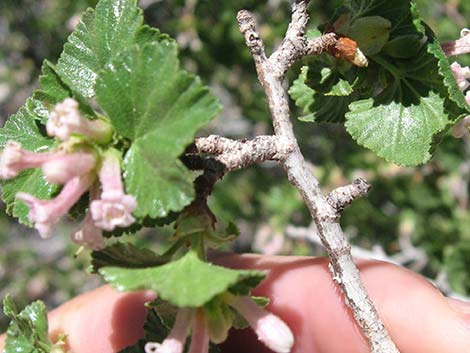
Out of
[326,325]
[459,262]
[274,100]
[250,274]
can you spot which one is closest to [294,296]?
[326,325]

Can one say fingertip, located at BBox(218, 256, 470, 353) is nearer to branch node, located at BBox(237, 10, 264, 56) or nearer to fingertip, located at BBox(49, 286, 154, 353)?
fingertip, located at BBox(49, 286, 154, 353)

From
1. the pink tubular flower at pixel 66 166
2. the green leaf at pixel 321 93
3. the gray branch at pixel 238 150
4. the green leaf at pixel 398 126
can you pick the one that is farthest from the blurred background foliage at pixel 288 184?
the pink tubular flower at pixel 66 166

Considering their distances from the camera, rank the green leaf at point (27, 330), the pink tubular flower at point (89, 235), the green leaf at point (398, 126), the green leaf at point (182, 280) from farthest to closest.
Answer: the green leaf at point (27, 330)
the green leaf at point (398, 126)
the pink tubular flower at point (89, 235)
the green leaf at point (182, 280)

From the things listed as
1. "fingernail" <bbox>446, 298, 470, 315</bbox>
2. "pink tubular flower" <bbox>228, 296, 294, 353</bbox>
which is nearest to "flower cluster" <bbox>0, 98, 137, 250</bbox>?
"pink tubular flower" <bbox>228, 296, 294, 353</bbox>

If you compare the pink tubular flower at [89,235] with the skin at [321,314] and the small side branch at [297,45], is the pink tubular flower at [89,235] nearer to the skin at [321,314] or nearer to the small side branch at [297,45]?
the small side branch at [297,45]

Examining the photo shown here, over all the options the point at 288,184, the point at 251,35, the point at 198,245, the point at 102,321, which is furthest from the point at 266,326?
the point at 288,184

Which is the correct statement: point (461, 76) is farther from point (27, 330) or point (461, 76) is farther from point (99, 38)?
point (27, 330)

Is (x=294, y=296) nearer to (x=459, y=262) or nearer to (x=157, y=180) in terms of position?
(x=157, y=180)
